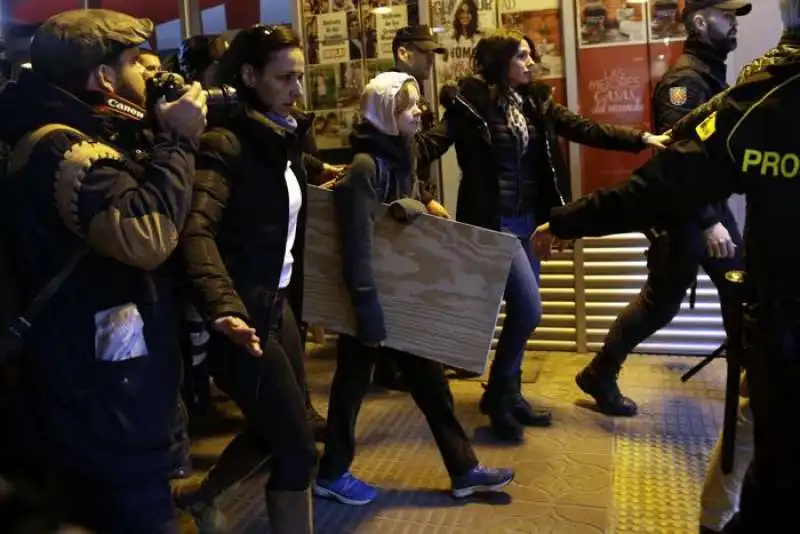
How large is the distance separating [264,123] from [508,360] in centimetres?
189

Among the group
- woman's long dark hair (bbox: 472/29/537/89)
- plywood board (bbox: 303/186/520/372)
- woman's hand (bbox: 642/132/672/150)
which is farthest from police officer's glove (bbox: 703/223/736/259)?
woman's long dark hair (bbox: 472/29/537/89)

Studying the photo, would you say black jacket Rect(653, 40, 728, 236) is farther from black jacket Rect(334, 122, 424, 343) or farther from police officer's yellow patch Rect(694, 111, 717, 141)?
police officer's yellow patch Rect(694, 111, 717, 141)

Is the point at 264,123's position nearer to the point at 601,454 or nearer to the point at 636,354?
the point at 601,454

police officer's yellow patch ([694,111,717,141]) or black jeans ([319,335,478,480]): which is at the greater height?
police officer's yellow patch ([694,111,717,141])

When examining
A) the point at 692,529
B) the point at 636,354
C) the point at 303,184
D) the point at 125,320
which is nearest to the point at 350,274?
the point at 303,184

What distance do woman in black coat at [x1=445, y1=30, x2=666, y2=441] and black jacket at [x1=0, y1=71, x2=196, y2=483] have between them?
2.18 meters

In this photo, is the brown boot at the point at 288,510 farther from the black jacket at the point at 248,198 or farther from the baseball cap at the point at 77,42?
the baseball cap at the point at 77,42

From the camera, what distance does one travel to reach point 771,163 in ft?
6.62

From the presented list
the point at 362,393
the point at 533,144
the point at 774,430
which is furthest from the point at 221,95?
the point at 533,144

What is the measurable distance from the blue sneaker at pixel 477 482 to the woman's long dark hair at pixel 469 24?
2.96m

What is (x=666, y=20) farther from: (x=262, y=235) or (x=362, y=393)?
(x=262, y=235)

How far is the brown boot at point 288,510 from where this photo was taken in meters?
2.69

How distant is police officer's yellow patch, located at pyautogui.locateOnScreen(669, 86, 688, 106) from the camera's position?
391 cm

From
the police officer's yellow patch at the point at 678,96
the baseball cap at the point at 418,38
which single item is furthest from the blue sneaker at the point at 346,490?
the baseball cap at the point at 418,38
